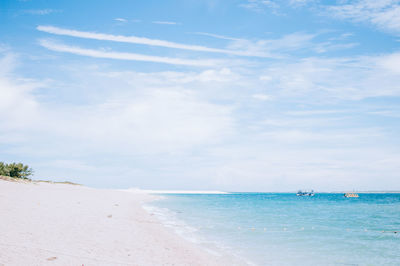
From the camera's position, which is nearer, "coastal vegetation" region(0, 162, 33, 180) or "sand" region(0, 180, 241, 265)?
"sand" region(0, 180, 241, 265)

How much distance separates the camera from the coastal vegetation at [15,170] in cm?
4881

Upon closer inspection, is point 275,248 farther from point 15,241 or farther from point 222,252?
point 15,241

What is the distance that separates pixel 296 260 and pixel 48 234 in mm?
11344

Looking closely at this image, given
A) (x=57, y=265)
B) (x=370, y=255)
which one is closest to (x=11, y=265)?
(x=57, y=265)

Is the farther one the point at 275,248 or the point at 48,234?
the point at 275,248

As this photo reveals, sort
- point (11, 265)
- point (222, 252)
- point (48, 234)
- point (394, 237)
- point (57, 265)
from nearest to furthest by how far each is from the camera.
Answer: point (11, 265) → point (57, 265) → point (48, 234) → point (222, 252) → point (394, 237)

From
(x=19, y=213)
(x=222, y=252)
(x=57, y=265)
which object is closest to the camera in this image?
(x=57, y=265)

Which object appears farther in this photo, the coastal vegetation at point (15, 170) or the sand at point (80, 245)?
the coastal vegetation at point (15, 170)

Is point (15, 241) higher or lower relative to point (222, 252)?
higher

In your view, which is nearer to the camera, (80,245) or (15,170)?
(80,245)

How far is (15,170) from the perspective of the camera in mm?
50812

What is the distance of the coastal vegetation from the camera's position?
48.8 metres

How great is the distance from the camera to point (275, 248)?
1695 cm

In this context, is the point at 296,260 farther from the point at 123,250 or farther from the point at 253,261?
the point at 123,250
